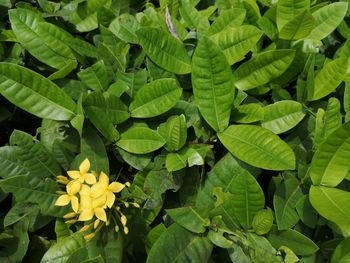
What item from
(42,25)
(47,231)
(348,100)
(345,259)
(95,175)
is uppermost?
(42,25)

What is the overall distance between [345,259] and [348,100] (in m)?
0.45

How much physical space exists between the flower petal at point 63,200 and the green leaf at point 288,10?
818 millimetres

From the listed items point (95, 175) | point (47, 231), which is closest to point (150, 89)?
point (95, 175)

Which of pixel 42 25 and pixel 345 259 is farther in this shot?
pixel 42 25

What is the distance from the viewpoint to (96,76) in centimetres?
122

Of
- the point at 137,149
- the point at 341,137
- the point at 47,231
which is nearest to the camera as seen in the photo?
the point at 341,137

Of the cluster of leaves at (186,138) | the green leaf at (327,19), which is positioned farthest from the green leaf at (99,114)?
the green leaf at (327,19)

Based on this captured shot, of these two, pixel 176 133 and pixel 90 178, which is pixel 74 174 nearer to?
pixel 90 178

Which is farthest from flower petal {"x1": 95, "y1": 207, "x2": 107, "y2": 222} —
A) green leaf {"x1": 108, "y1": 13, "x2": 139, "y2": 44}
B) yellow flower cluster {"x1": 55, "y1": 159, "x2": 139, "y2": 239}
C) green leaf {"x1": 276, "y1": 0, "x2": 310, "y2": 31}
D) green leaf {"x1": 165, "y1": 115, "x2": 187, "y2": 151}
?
green leaf {"x1": 276, "y1": 0, "x2": 310, "y2": 31}

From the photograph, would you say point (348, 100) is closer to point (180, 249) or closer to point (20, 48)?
point (180, 249)

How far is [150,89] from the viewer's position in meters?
1.21

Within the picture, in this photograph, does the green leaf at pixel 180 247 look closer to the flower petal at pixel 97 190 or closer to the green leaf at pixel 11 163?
the flower petal at pixel 97 190

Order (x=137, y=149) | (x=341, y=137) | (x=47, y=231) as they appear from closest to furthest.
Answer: (x=341, y=137)
(x=137, y=149)
(x=47, y=231)

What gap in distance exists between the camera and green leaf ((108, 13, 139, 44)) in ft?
4.45
